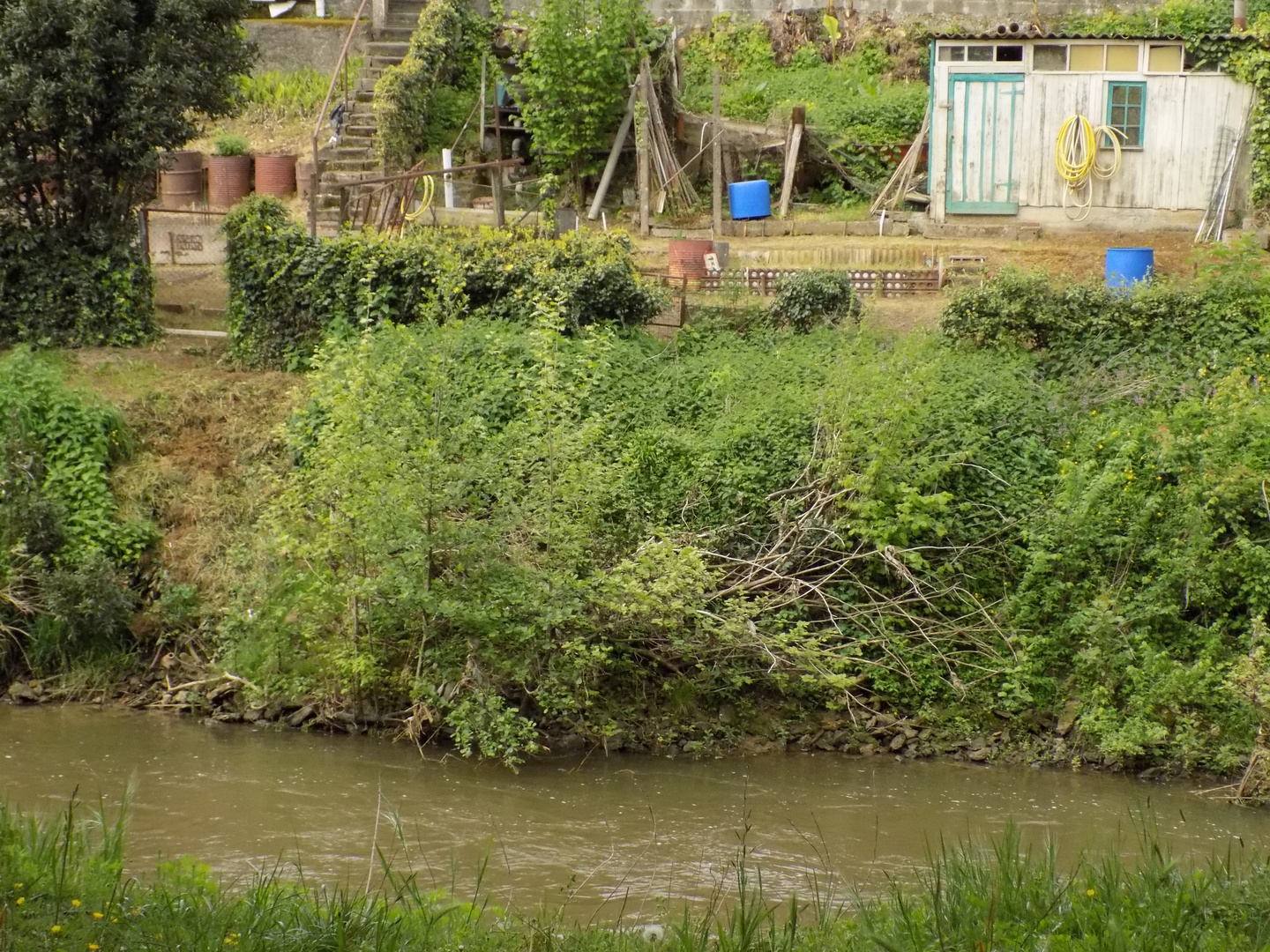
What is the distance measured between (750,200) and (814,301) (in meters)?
6.23

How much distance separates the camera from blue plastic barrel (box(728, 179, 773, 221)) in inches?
835

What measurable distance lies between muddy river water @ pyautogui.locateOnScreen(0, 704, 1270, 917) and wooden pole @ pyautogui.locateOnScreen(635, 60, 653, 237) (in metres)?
11.5

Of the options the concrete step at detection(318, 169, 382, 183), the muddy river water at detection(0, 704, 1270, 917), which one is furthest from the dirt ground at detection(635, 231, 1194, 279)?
the muddy river water at detection(0, 704, 1270, 917)

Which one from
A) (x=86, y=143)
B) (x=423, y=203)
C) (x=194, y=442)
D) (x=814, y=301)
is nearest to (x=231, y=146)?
(x=423, y=203)

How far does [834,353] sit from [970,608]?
10.5 feet

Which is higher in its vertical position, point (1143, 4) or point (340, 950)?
point (1143, 4)

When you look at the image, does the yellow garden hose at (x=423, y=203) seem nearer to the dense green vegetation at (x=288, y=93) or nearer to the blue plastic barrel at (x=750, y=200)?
the blue plastic barrel at (x=750, y=200)

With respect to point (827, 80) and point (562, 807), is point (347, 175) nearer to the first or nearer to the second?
point (827, 80)

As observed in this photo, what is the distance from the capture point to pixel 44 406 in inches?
548

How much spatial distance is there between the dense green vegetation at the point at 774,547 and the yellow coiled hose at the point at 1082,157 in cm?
663

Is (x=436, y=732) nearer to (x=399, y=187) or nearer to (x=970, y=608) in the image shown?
(x=970, y=608)

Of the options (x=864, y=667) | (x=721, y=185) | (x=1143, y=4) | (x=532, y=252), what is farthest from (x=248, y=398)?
(x=1143, y=4)

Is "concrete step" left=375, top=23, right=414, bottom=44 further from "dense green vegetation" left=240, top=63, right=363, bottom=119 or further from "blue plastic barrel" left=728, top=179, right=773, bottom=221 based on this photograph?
"blue plastic barrel" left=728, top=179, right=773, bottom=221

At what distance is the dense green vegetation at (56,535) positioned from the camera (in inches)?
498
